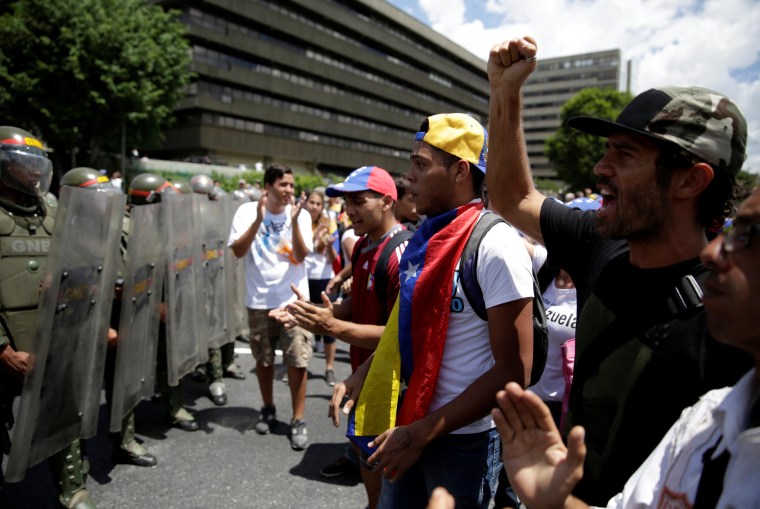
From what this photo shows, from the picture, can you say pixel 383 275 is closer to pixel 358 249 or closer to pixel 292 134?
pixel 358 249

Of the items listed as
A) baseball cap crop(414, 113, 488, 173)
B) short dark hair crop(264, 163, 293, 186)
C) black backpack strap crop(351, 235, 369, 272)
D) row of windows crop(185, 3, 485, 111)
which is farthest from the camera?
row of windows crop(185, 3, 485, 111)

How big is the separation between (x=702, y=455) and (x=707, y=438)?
32mm

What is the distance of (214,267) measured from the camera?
5527 millimetres

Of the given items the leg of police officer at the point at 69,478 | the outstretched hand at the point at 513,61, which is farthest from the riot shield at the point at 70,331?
the outstretched hand at the point at 513,61

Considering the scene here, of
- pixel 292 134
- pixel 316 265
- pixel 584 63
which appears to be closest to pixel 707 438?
pixel 316 265

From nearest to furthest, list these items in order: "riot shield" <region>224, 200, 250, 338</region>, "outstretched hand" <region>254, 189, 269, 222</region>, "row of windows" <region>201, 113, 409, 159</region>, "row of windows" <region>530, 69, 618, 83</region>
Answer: "outstretched hand" <region>254, 189, 269, 222</region>, "riot shield" <region>224, 200, 250, 338</region>, "row of windows" <region>201, 113, 409, 159</region>, "row of windows" <region>530, 69, 618, 83</region>

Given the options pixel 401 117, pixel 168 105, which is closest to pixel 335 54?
pixel 401 117

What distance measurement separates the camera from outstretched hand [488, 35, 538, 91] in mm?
1712

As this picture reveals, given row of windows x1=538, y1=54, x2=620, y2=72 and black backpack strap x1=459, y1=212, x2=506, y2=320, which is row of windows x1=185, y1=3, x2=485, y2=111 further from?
black backpack strap x1=459, y1=212, x2=506, y2=320

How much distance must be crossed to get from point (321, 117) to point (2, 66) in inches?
1164

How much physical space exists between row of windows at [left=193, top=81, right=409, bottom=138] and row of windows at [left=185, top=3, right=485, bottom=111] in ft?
14.4

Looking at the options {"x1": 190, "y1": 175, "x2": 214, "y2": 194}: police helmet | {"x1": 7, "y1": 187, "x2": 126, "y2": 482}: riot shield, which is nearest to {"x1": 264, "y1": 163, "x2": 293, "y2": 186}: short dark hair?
{"x1": 7, "y1": 187, "x2": 126, "y2": 482}: riot shield

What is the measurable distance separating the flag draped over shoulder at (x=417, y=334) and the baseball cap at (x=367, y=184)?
42.5 inches

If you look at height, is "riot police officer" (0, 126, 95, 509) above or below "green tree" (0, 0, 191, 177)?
below
